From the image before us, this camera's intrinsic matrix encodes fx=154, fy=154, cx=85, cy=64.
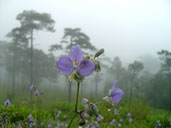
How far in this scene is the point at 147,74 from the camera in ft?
109

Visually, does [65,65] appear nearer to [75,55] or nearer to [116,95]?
[75,55]

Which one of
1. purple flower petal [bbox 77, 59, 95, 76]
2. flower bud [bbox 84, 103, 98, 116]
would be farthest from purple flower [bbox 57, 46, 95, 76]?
flower bud [bbox 84, 103, 98, 116]

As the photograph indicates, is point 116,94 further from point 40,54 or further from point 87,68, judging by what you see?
point 40,54

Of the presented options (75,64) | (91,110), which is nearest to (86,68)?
(75,64)

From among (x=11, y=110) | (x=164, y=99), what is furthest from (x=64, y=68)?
(x=164, y=99)

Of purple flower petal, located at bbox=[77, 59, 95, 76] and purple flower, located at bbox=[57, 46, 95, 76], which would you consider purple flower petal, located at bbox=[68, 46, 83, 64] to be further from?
purple flower petal, located at bbox=[77, 59, 95, 76]

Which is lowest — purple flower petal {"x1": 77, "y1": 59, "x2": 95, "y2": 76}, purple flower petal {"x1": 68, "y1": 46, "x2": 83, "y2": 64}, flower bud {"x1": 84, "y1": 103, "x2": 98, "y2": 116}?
flower bud {"x1": 84, "y1": 103, "x2": 98, "y2": 116}

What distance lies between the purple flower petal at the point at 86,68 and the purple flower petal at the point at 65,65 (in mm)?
95

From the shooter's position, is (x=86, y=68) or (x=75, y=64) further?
(x=75, y=64)

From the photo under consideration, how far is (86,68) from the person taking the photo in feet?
3.32

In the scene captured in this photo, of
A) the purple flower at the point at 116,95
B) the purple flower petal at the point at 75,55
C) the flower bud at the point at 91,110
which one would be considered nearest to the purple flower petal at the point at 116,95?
the purple flower at the point at 116,95

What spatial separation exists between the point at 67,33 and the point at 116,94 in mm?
23101

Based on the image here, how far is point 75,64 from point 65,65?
0.29ft

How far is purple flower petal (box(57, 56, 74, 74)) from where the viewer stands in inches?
42.2
